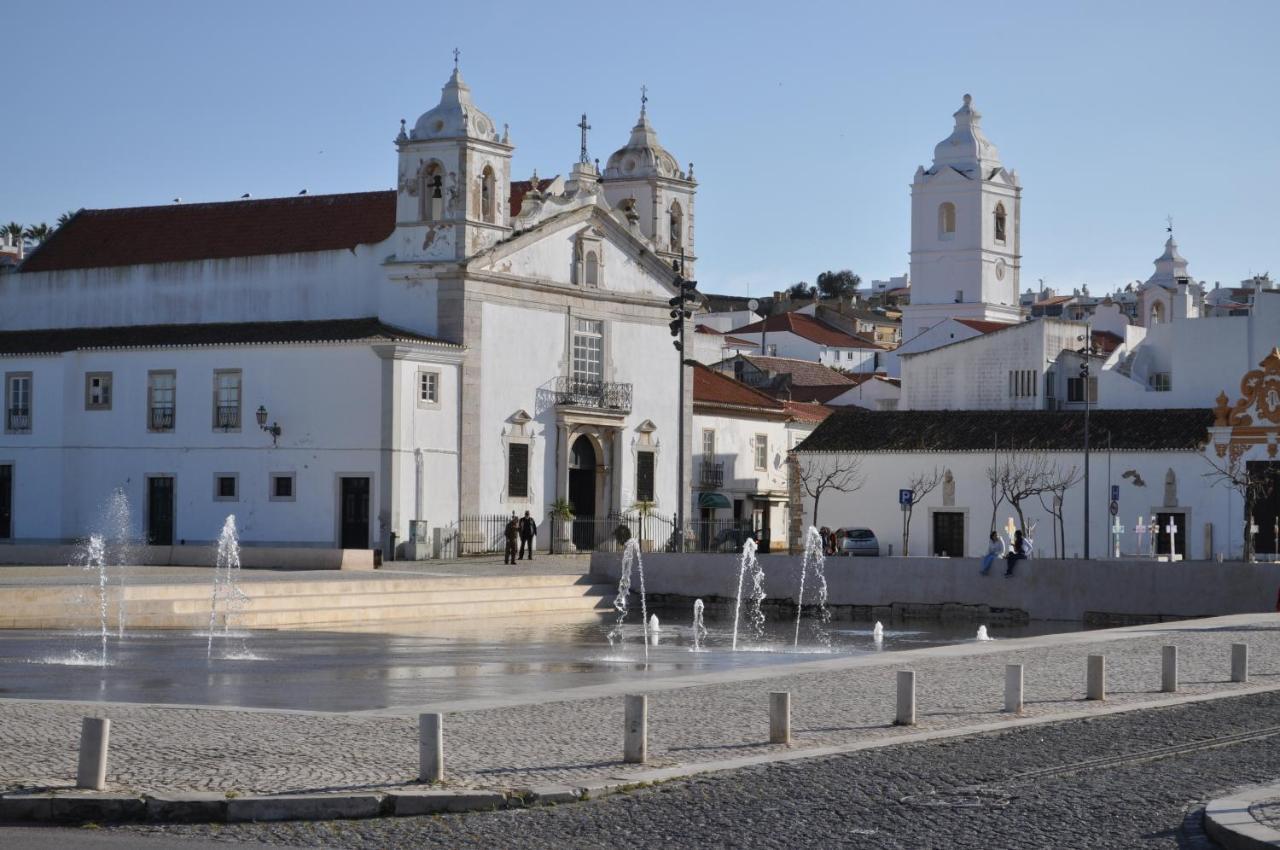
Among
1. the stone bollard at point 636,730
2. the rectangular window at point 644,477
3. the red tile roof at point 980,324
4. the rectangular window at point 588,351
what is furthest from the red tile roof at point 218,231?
the red tile roof at point 980,324

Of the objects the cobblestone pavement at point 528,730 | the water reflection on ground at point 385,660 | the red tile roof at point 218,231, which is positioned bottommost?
the water reflection on ground at point 385,660

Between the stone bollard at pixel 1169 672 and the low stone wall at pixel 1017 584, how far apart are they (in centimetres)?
1549

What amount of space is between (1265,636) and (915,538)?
98.1ft

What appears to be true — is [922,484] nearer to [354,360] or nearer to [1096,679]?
[354,360]

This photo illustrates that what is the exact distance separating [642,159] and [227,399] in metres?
16.8

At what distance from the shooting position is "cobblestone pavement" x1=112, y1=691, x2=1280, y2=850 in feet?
34.9

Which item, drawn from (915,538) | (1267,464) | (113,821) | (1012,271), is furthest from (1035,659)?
(1012,271)

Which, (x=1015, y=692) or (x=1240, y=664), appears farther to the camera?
(x=1240, y=664)

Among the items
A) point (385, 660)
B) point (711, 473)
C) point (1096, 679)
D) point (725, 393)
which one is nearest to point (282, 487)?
point (711, 473)

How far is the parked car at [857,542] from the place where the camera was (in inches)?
2133

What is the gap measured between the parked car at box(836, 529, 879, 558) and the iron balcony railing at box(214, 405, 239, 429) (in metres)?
16.2

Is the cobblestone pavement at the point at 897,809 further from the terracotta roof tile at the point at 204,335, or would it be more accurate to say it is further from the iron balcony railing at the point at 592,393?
the iron balcony railing at the point at 592,393

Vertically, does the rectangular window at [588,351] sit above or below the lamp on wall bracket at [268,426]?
above

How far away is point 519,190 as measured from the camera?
56.8 metres
